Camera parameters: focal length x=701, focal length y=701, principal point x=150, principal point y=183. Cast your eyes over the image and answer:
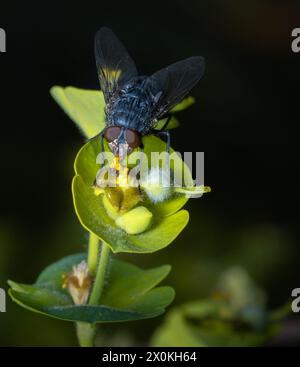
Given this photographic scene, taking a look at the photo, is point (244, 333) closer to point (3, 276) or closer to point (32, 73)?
point (3, 276)

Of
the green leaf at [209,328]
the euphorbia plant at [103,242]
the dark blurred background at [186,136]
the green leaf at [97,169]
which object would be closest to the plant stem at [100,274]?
the euphorbia plant at [103,242]

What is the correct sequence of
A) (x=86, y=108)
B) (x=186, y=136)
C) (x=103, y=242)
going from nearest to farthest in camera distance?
(x=103, y=242) < (x=86, y=108) < (x=186, y=136)

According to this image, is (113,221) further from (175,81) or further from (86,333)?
(175,81)

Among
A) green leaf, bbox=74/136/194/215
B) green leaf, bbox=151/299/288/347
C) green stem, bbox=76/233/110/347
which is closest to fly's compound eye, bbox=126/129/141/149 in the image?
green leaf, bbox=74/136/194/215

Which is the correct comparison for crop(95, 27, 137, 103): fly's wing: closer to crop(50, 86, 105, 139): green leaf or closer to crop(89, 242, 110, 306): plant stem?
crop(50, 86, 105, 139): green leaf

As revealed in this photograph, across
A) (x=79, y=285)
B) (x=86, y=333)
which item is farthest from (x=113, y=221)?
(x=86, y=333)

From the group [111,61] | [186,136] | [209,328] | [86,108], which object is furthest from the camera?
[186,136]
